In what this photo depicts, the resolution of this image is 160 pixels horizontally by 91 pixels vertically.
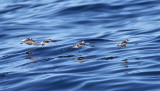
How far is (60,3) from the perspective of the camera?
4019 cm

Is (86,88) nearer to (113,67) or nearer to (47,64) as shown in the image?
(113,67)

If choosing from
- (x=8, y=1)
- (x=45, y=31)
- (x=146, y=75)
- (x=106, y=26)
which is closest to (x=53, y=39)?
(x=45, y=31)

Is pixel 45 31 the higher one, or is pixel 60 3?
pixel 60 3

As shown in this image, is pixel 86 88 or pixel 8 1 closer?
pixel 86 88

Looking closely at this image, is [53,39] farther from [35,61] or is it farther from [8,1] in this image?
[8,1]

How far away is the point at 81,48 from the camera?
23703mm

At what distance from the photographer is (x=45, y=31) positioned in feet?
98.5

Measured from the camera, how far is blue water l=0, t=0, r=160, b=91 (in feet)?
56.9

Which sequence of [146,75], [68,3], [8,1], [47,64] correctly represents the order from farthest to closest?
[8,1]
[68,3]
[47,64]
[146,75]

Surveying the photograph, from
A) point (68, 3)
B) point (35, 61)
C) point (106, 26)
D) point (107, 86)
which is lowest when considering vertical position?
point (107, 86)

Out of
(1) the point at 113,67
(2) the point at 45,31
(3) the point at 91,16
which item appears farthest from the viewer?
(3) the point at 91,16

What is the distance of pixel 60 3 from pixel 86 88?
24654 millimetres

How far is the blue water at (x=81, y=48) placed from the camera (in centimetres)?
1733

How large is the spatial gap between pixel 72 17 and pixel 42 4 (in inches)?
278
